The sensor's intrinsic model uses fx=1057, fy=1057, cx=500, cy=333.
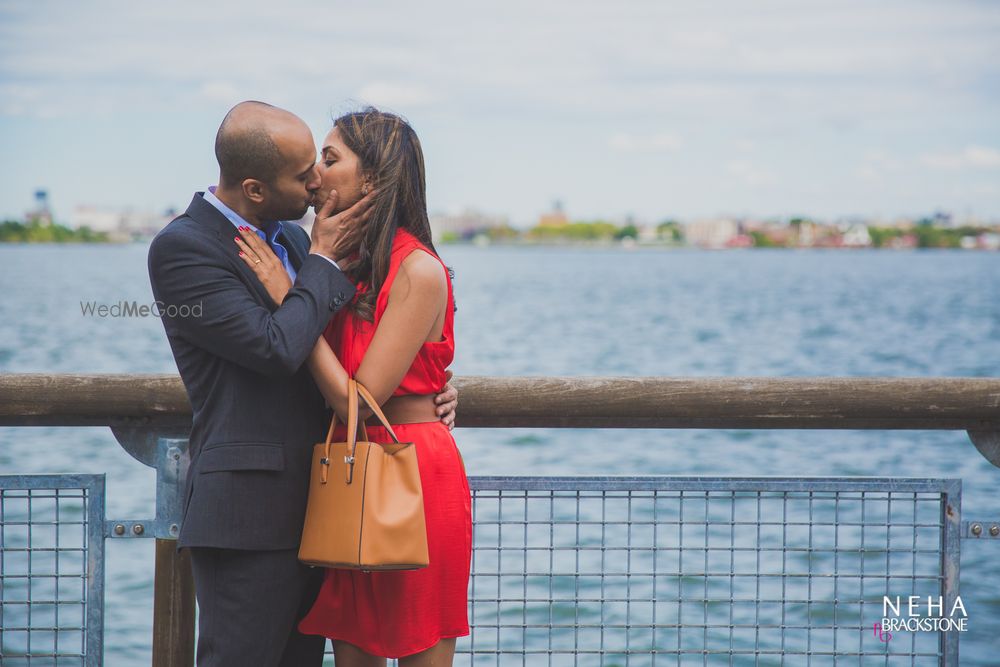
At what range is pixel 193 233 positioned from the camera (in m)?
2.67

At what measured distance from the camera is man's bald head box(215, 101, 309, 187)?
105 inches

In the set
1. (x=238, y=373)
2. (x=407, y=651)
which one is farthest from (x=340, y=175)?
(x=407, y=651)

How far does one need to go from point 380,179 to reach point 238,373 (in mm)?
629

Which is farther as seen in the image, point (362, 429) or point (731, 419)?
point (731, 419)

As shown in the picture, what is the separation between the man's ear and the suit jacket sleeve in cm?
18

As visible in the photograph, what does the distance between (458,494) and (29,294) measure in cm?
6597

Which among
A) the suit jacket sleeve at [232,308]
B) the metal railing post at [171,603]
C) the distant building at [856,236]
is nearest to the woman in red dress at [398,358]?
the suit jacket sleeve at [232,308]

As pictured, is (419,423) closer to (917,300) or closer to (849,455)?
(849,455)

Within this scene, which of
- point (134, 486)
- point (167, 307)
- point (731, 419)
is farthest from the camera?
point (134, 486)

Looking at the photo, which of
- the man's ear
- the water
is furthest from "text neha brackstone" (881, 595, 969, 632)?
the water

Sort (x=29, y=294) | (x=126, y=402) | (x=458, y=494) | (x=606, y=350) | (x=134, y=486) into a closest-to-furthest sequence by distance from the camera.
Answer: (x=458, y=494), (x=126, y=402), (x=134, y=486), (x=606, y=350), (x=29, y=294)

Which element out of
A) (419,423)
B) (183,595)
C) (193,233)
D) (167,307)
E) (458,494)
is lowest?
(183,595)

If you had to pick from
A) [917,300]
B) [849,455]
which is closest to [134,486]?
[849,455]

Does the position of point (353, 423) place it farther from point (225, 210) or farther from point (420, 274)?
point (225, 210)
